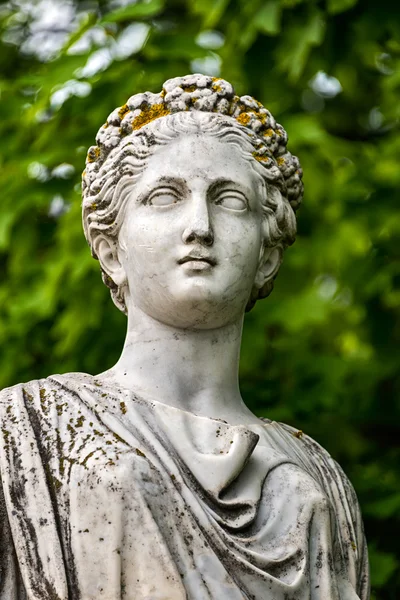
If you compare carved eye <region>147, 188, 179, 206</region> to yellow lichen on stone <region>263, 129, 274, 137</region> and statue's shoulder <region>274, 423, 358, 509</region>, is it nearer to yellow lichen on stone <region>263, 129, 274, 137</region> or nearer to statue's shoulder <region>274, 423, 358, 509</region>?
yellow lichen on stone <region>263, 129, 274, 137</region>

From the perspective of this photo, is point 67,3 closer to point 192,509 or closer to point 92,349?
point 92,349

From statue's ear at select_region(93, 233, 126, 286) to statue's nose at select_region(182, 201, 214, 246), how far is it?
385mm

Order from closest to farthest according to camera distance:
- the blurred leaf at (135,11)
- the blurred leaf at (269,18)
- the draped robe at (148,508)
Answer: the draped robe at (148,508)
the blurred leaf at (135,11)
the blurred leaf at (269,18)

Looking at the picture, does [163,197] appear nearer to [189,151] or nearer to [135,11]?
[189,151]

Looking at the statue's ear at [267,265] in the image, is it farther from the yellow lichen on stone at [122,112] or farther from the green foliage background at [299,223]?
the green foliage background at [299,223]

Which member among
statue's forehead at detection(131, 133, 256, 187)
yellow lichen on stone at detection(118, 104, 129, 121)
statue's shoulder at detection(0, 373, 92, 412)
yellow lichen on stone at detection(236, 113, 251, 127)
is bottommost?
statue's shoulder at detection(0, 373, 92, 412)

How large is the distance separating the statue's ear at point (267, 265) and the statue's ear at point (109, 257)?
1.49 ft

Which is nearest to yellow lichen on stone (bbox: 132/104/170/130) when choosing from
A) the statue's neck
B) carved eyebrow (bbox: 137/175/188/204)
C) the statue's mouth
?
carved eyebrow (bbox: 137/175/188/204)

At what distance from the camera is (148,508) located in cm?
427

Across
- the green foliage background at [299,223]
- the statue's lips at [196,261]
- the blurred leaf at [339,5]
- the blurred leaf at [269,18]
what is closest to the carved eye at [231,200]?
the statue's lips at [196,261]

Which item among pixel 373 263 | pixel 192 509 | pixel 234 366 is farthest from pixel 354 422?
pixel 192 509

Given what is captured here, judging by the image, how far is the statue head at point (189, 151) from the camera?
4930 millimetres

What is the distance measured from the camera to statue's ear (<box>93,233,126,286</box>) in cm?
505

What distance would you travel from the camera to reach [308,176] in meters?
8.32
